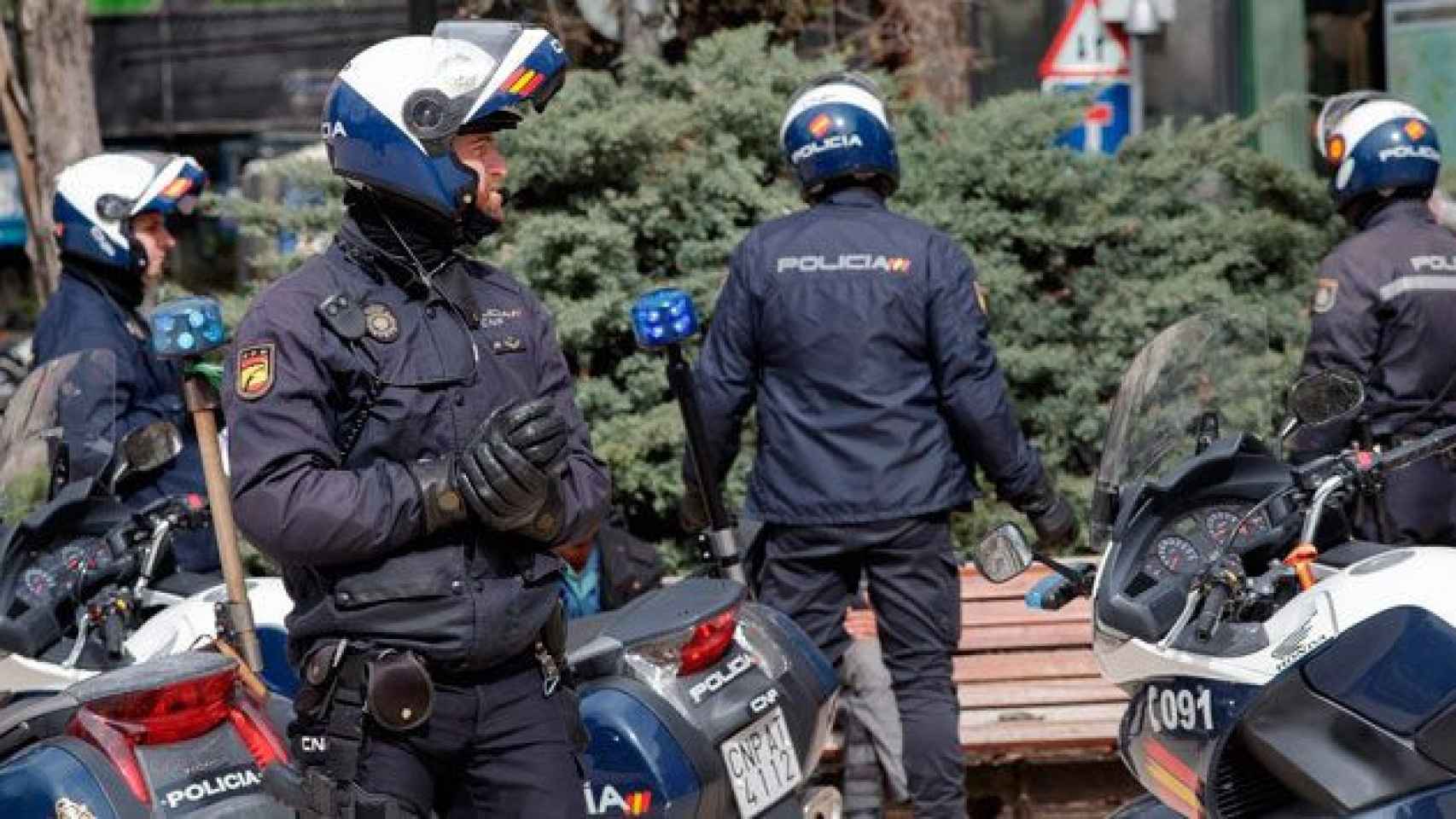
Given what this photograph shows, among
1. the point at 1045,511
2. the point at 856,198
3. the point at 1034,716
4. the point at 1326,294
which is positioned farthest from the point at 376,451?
the point at 1326,294

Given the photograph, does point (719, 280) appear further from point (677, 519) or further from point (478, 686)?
point (478, 686)

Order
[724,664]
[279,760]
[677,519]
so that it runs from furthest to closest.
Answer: [677,519] → [724,664] → [279,760]

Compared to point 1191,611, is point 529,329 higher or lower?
higher

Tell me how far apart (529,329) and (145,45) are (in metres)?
17.5

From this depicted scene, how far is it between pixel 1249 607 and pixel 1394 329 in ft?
10.2

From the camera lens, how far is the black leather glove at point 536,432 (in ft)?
13.0

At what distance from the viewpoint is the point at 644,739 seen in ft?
17.2

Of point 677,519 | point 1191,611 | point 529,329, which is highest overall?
point 529,329

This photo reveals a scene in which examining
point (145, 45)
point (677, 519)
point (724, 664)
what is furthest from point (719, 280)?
point (145, 45)

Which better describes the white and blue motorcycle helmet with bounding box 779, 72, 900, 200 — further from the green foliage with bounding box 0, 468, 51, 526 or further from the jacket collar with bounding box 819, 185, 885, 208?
the green foliage with bounding box 0, 468, 51, 526

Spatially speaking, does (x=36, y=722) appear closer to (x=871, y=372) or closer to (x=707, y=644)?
(x=707, y=644)

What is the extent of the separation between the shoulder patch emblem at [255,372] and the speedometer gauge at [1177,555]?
1.59 meters

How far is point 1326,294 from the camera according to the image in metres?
7.23

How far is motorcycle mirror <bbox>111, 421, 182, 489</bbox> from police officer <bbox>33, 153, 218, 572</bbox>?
1.95 feet
